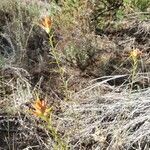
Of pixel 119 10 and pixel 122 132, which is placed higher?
pixel 119 10

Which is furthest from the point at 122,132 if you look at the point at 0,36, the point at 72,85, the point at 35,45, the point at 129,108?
the point at 0,36

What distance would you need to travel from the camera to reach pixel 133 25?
417 centimetres

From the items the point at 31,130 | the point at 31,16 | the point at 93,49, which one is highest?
the point at 31,16

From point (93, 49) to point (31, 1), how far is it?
1020mm

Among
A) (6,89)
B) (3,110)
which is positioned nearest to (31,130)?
(3,110)

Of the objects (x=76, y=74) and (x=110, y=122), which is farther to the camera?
(x=76, y=74)

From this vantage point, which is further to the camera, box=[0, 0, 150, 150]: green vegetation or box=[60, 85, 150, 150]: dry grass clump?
box=[0, 0, 150, 150]: green vegetation

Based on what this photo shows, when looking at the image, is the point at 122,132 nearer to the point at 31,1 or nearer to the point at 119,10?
the point at 119,10

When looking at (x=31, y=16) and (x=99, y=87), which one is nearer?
(x=99, y=87)

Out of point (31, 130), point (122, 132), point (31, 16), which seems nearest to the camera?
point (122, 132)

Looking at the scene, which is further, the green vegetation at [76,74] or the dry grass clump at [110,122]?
the green vegetation at [76,74]

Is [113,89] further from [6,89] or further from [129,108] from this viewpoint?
[6,89]

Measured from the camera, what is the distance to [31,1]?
174 inches

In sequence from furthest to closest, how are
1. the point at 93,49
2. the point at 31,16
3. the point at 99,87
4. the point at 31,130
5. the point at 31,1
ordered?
1. the point at 31,1
2. the point at 31,16
3. the point at 93,49
4. the point at 99,87
5. the point at 31,130
